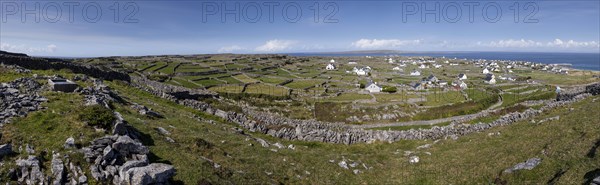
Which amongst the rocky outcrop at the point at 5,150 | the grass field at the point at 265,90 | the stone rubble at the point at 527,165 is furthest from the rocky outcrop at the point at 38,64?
the stone rubble at the point at 527,165

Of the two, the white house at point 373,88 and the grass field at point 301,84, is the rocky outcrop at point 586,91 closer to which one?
the white house at point 373,88

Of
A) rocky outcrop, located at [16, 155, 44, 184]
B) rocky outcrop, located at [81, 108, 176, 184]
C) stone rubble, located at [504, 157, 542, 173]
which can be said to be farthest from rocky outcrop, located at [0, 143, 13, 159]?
stone rubble, located at [504, 157, 542, 173]

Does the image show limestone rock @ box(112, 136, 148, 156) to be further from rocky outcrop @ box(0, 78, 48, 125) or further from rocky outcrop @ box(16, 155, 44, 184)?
rocky outcrop @ box(0, 78, 48, 125)

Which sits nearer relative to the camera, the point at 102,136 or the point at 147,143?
the point at 102,136

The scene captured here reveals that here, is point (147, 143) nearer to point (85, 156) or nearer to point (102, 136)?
point (102, 136)

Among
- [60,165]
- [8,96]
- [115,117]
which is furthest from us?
[8,96]

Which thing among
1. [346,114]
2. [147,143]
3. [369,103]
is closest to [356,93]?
[369,103]
